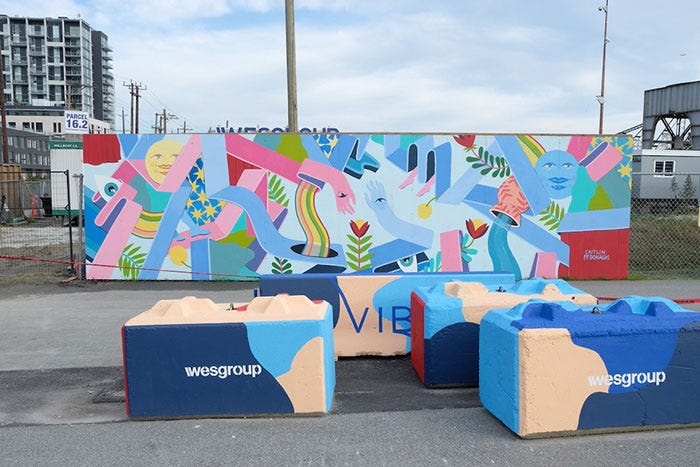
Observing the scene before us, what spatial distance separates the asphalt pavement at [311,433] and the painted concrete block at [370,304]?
23 centimetres

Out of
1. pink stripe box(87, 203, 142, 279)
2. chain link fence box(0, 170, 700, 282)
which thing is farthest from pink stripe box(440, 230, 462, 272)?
pink stripe box(87, 203, 142, 279)

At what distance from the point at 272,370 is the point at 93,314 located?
231 inches

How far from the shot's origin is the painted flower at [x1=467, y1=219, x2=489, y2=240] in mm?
12664

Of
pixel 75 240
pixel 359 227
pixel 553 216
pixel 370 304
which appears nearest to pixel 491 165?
pixel 553 216

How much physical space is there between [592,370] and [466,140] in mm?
8690

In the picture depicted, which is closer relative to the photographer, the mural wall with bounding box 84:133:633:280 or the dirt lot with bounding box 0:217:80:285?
the mural wall with bounding box 84:133:633:280

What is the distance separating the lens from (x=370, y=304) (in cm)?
712

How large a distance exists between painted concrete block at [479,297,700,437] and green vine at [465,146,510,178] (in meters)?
8.13

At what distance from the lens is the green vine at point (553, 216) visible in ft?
41.9

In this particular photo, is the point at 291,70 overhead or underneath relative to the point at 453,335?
overhead

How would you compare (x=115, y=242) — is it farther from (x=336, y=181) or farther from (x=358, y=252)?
(x=358, y=252)

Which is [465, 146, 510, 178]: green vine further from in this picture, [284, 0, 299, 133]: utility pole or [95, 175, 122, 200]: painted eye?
[95, 175, 122, 200]: painted eye

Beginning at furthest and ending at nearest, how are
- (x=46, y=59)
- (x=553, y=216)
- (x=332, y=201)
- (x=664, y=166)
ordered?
1. (x=46, y=59)
2. (x=664, y=166)
3. (x=553, y=216)
4. (x=332, y=201)

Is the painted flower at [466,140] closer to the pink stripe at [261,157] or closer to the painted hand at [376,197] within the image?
the painted hand at [376,197]
